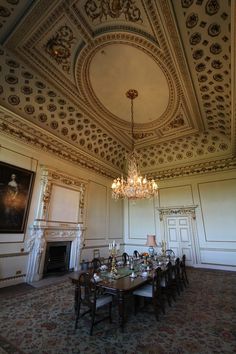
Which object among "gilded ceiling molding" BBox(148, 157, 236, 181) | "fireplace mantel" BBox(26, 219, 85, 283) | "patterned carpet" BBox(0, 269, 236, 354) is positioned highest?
"gilded ceiling molding" BBox(148, 157, 236, 181)

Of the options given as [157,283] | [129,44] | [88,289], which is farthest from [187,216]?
[129,44]

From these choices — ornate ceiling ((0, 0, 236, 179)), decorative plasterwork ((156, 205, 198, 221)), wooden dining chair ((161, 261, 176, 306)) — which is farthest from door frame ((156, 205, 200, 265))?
wooden dining chair ((161, 261, 176, 306))

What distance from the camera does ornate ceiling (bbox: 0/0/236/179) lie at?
355 centimetres

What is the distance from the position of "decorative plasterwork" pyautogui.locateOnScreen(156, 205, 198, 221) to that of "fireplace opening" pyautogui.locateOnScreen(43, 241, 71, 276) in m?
4.76

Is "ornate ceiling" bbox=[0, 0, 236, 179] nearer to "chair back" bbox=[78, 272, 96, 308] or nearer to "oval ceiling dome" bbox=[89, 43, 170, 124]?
"oval ceiling dome" bbox=[89, 43, 170, 124]

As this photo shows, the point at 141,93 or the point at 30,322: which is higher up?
the point at 141,93

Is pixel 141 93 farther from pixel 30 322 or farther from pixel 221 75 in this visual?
pixel 30 322

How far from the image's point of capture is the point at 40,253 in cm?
559

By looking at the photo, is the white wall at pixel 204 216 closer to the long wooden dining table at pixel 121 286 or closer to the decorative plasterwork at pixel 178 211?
the decorative plasterwork at pixel 178 211

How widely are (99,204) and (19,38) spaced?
656 centimetres

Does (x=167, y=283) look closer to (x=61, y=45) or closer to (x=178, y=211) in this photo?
(x=178, y=211)

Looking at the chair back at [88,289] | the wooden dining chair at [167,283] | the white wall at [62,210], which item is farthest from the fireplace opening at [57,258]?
the wooden dining chair at [167,283]

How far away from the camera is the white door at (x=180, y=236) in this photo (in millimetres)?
7891

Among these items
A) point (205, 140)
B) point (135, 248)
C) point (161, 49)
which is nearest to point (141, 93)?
point (161, 49)
